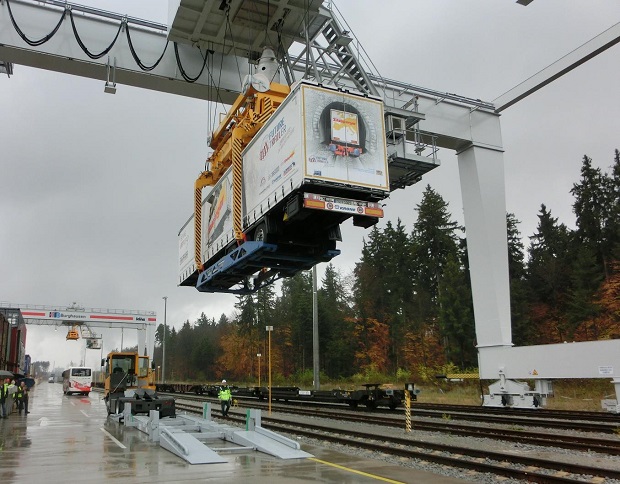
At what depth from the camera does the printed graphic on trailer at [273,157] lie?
10.4 meters

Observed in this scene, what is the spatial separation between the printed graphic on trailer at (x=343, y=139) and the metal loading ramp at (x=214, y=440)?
5.54m

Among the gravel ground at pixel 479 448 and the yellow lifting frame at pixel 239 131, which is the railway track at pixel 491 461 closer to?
the gravel ground at pixel 479 448

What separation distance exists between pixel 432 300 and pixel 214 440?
45278 mm

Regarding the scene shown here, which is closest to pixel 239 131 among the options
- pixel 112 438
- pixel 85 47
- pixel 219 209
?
pixel 219 209

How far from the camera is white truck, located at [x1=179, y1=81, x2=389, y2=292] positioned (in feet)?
33.4

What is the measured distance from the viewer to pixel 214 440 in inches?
511

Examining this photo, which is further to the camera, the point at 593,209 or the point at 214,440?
the point at 593,209

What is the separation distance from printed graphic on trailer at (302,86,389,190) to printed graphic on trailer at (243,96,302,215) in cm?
28

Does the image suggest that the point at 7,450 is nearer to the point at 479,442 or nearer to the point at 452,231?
the point at 479,442

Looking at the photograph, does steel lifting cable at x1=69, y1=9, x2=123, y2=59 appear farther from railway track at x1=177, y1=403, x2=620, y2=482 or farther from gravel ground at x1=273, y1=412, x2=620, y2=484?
railway track at x1=177, y1=403, x2=620, y2=482

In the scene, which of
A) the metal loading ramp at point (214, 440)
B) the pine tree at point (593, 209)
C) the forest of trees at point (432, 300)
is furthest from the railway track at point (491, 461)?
the pine tree at point (593, 209)

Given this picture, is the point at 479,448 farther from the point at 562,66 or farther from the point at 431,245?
the point at 431,245

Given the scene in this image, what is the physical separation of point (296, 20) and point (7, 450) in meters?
13.2

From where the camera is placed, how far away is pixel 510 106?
70.9 ft
